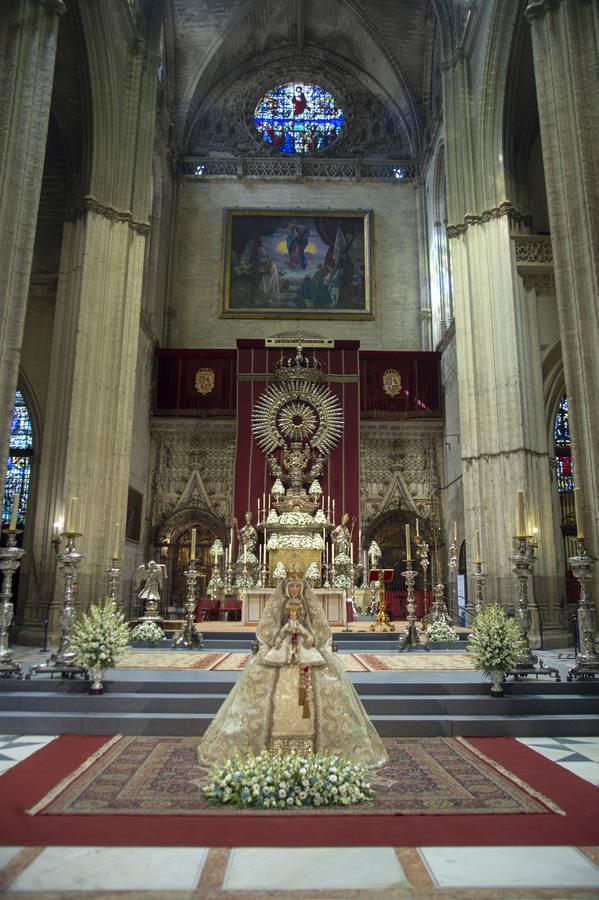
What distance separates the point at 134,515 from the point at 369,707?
41.3ft

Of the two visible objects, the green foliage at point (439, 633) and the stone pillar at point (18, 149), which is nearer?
the stone pillar at point (18, 149)

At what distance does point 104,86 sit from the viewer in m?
14.9

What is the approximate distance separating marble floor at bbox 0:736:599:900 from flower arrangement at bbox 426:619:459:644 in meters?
7.69

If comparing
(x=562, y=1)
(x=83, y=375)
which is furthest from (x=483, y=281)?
(x=83, y=375)

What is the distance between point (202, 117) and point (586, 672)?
23.0m

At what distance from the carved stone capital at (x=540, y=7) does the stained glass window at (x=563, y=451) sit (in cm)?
859

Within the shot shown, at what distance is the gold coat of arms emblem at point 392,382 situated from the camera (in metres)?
19.9

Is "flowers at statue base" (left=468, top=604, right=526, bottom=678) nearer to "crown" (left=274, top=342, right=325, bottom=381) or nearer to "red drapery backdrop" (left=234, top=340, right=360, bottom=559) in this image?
"red drapery backdrop" (left=234, top=340, right=360, bottom=559)

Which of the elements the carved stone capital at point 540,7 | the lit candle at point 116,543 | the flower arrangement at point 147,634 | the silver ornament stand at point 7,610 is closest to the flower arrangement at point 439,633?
the flower arrangement at point 147,634

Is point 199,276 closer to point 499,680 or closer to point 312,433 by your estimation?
point 312,433

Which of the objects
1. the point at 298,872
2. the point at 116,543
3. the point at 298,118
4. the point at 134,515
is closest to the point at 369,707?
the point at 298,872

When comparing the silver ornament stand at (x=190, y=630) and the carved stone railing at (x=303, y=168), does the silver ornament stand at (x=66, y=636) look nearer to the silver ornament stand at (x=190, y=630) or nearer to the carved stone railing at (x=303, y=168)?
the silver ornament stand at (x=190, y=630)

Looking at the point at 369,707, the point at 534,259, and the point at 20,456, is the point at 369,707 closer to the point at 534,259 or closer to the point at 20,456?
the point at 534,259

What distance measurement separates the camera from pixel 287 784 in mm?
4141
